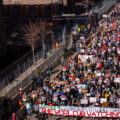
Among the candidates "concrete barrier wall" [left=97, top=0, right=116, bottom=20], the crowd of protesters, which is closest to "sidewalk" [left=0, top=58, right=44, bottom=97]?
the crowd of protesters

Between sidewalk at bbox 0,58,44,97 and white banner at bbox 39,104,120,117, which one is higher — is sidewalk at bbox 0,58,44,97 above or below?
above

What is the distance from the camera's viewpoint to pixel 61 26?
4025cm

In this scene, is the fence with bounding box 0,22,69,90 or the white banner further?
the fence with bounding box 0,22,69,90

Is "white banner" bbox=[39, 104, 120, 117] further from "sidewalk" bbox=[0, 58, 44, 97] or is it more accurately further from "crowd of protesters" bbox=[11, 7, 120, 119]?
"sidewalk" bbox=[0, 58, 44, 97]

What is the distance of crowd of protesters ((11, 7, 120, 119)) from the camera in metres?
17.9

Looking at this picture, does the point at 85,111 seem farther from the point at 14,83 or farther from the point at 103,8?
the point at 103,8

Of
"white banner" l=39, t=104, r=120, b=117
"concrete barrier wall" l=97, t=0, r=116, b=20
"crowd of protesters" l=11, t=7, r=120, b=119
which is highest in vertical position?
"concrete barrier wall" l=97, t=0, r=116, b=20

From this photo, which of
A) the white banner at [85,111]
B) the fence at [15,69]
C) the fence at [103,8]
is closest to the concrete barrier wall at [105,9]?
the fence at [103,8]

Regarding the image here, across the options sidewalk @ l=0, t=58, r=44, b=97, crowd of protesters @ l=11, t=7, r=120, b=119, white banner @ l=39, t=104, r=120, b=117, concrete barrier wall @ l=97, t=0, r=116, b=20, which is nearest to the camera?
white banner @ l=39, t=104, r=120, b=117

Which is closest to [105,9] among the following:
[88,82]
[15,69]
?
[15,69]

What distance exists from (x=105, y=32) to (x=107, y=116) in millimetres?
14366

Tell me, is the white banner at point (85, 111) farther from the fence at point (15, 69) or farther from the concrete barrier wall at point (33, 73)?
the fence at point (15, 69)

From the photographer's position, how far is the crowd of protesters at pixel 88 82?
1788cm

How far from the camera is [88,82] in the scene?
789 inches
